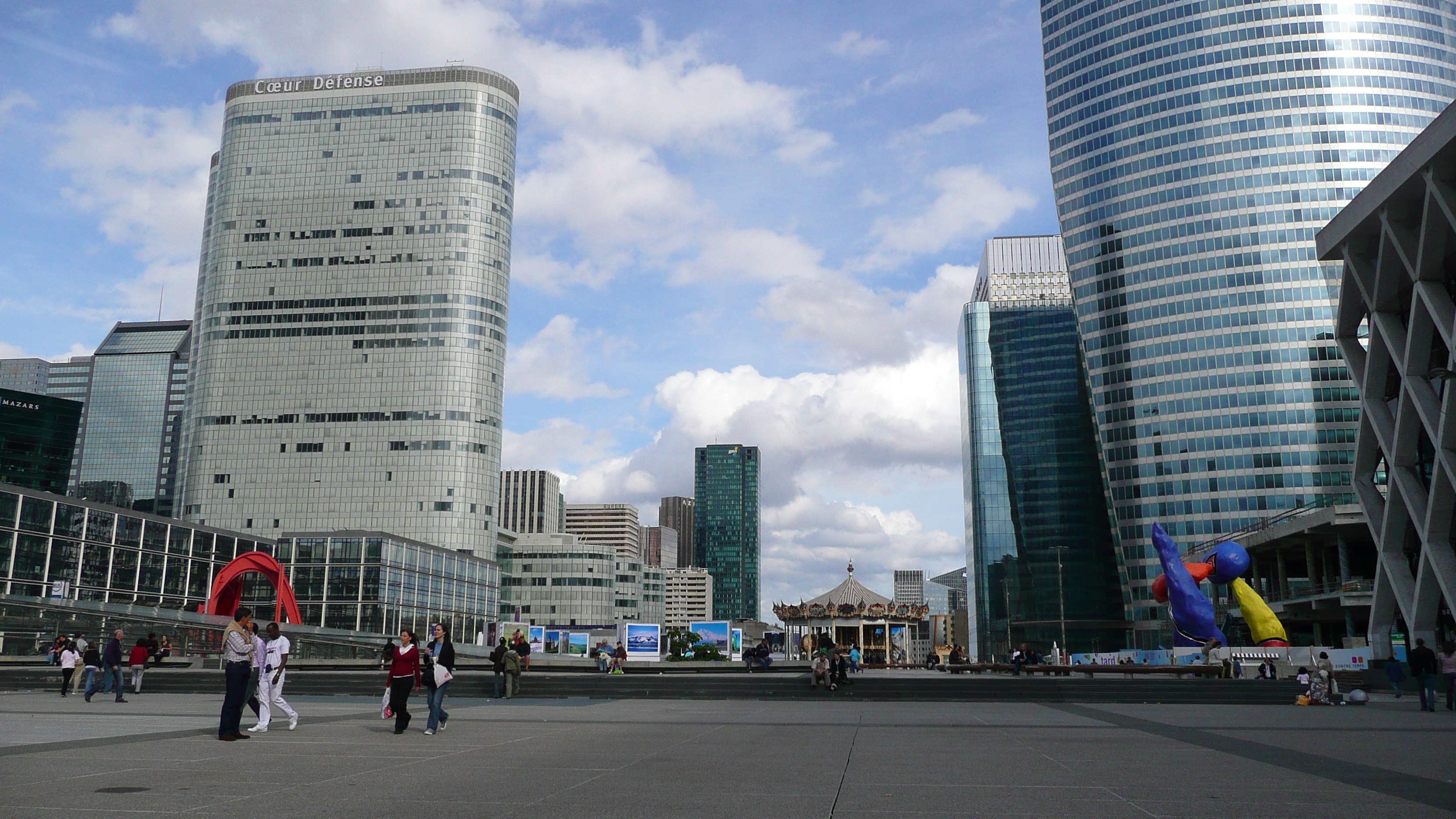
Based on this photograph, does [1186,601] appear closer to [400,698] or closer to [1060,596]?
[400,698]

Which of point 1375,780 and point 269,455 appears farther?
point 269,455

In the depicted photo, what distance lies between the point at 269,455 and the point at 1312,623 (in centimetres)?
11895

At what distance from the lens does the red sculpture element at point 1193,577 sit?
63.7m

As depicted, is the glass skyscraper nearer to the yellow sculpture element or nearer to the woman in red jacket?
the yellow sculpture element

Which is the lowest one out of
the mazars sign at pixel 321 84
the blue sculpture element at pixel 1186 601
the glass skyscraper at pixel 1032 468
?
the blue sculpture element at pixel 1186 601

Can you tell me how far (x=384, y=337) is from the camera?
436ft

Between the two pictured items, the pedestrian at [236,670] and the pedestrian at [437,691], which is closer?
the pedestrian at [236,670]

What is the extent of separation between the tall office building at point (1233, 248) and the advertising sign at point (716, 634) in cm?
6692

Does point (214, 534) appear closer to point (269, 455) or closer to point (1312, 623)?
point (269, 455)

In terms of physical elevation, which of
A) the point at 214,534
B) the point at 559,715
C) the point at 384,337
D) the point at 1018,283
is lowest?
the point at 559,715

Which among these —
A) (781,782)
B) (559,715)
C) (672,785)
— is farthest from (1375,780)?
(559,715)

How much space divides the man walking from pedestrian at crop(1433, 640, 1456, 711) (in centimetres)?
23

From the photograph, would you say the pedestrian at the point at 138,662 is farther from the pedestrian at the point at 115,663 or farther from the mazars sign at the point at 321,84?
the mazars sign at the point at 321,84

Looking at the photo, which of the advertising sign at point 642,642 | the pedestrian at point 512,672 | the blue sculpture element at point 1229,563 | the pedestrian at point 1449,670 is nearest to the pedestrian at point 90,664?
the pedestrian at point 512,672
